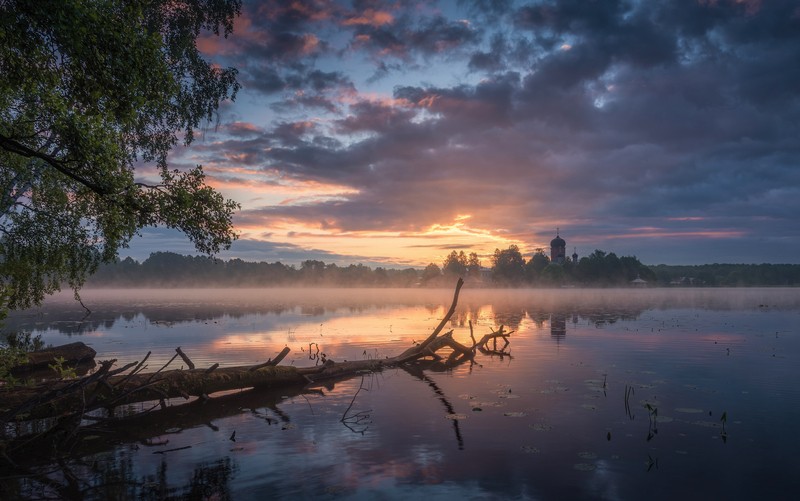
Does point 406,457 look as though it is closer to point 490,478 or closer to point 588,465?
point 490,478

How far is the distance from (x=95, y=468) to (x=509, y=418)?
10.6 m

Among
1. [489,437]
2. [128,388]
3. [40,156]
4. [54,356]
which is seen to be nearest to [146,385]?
[128,388]

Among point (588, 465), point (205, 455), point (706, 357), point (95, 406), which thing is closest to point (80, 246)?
point (95, 406)

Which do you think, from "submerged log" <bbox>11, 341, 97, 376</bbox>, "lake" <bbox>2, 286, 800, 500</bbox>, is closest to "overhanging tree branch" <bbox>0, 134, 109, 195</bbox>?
"lake" <bbox>2, 286, 800, 500</bbox>

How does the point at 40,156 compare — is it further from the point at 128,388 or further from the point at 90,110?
the point at 128,388

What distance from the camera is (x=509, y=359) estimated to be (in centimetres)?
2588

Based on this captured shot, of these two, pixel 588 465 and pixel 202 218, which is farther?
pixel 202 218

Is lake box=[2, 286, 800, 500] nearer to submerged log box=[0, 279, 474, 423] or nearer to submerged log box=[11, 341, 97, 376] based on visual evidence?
submerged log box=[0, 279, 474, 423]

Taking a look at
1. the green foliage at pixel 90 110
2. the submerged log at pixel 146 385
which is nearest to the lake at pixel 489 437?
the submerged log at pixel 146 385

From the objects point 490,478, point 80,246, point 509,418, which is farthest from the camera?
point 80,246

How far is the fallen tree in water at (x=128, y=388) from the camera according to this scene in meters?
11.5

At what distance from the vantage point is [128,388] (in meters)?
14.5

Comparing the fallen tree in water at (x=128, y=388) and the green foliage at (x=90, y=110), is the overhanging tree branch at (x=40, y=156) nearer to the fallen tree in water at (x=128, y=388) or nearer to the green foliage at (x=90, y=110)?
the green foliage at (x=90, y=110)

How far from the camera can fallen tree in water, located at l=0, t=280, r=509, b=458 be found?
37.8 ft
